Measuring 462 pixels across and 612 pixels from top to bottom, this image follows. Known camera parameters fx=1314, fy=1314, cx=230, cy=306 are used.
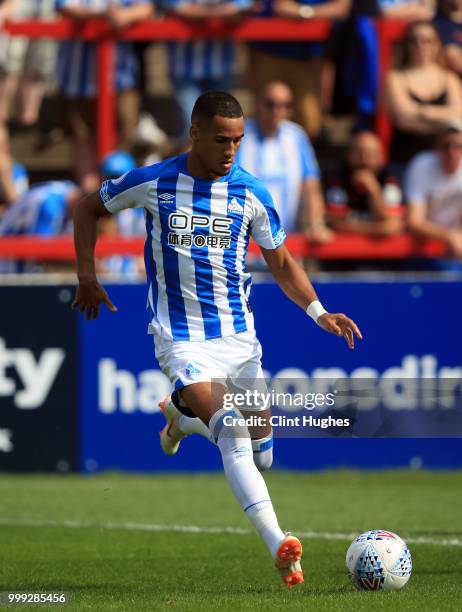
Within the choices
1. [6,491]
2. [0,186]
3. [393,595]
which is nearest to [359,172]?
[0,186]

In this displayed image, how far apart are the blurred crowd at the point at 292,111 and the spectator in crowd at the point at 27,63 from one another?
1 centimetres

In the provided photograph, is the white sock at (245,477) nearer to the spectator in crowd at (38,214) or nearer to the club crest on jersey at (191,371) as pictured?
the club crest on jersey at (191,371)

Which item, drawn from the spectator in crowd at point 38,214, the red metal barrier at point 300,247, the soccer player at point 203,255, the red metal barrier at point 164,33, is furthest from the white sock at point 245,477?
the red metal barrier at point 164,33

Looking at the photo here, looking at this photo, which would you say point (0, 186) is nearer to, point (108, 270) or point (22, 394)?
point (108, 270)

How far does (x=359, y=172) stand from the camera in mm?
11602

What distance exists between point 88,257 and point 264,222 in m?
0.91

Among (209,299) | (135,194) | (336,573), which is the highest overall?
(135,194)

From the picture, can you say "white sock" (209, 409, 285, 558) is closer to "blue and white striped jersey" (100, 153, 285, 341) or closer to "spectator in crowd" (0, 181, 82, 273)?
"blue and white striped jersey" (100, 153, 285, 341)

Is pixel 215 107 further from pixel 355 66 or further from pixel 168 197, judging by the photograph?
pixel 355 66

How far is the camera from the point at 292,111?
12672 millimetres

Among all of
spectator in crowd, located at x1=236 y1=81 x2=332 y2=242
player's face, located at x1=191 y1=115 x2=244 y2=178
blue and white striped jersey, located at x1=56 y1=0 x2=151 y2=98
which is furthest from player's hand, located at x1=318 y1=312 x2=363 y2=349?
blue and white striped jersey, located at x1=56 y1=0 x2=151 y2=98

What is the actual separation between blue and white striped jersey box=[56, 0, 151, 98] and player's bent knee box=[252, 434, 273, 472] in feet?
21.4

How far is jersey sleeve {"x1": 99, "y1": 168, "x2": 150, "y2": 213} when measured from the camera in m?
6.52

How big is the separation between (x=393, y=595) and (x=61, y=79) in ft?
26.2
